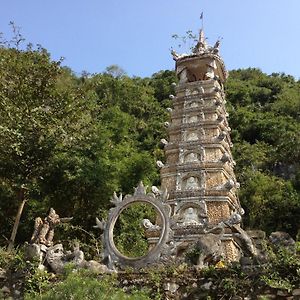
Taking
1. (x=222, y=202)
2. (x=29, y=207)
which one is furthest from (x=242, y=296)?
(x=29, y=207)

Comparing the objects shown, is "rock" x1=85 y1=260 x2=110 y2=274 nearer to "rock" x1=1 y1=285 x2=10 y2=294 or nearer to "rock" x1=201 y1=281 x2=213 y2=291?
"rock" x1=1 y1=285 x2=10 y2=294

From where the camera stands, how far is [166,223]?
10.8 m

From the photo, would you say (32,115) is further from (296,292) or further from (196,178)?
(296,292)

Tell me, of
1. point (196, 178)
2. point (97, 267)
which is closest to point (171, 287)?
point (97, 267)

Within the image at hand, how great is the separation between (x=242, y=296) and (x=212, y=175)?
311 inches

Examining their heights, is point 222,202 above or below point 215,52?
below

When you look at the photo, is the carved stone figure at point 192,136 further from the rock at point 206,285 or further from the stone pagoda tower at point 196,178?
the rock at point 206,285

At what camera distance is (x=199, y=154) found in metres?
17.1

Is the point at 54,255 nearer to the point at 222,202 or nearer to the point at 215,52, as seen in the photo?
the point at 222,202

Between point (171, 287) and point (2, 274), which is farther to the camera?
point (2, 274)

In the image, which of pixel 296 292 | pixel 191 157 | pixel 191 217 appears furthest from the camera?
pixel 191 157

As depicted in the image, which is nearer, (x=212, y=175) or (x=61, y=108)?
(x=212, y=175)

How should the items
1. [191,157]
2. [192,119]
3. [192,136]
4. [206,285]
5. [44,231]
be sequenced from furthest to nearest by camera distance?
[192,119] < [192,136] < [191,157] < [44,231] < [206,285]

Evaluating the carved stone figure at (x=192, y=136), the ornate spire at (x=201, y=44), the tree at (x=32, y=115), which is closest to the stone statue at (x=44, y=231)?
the tree at (x=32, y=115)
